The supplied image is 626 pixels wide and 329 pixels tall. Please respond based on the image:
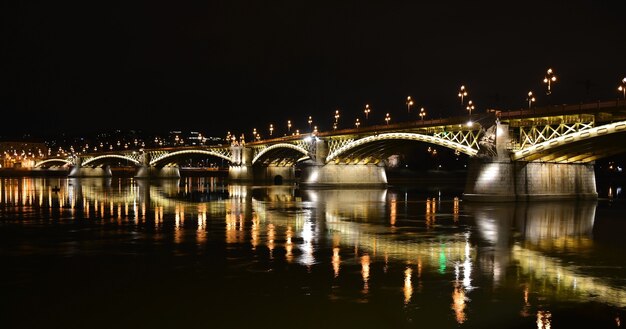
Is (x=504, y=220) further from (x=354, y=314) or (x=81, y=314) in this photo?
(x=81, y=314)

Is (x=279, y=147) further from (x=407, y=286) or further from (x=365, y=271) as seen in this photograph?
(x=407, y=286)

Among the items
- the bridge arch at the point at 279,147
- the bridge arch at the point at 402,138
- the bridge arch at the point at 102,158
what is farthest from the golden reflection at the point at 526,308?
the bridge arch at the point at 102,158

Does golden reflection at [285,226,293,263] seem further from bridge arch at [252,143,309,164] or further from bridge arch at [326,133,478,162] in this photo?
bridge arch at [252,143,309,164]

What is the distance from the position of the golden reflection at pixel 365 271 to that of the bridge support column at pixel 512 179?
27909 mm

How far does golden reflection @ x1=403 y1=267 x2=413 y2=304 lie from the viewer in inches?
569

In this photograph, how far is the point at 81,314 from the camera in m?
13.1

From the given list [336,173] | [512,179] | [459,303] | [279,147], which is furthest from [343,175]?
[459,303]

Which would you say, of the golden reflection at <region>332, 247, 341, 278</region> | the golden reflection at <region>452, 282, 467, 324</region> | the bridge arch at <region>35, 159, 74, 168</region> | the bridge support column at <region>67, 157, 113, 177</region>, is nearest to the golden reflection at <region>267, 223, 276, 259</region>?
the golden reflection at <region>332, 247, 341, 278</region>

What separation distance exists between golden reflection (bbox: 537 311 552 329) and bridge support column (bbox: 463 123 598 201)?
33489 mm

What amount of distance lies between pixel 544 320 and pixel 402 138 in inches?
2006

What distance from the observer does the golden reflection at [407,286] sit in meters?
14.4

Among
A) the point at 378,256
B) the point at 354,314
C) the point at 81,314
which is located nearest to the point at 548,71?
the point at 378,256

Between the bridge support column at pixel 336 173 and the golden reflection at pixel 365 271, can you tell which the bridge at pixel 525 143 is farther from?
the golden reflection at pixel 365 271

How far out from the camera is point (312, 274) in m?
17.4
